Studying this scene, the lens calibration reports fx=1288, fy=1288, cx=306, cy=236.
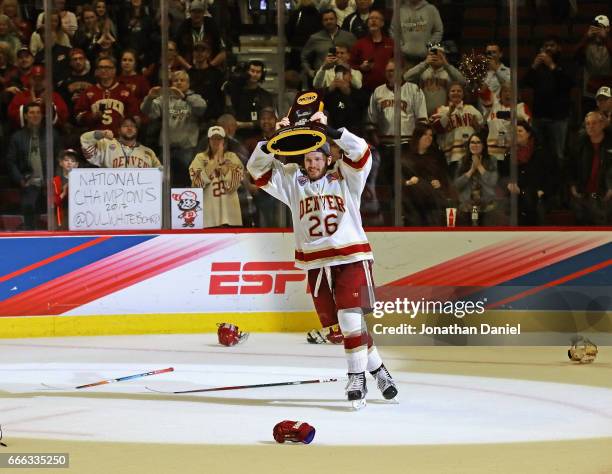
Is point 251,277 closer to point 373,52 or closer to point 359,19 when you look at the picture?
point 373,52

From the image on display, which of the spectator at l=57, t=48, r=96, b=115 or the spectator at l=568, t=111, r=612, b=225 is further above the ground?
the spectator at l=57, t=48, r=96, b=115

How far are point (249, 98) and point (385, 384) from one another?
521cm

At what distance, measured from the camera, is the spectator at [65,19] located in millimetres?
12023

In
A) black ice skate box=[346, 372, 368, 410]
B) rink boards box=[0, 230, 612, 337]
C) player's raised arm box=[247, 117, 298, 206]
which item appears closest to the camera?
black ice skate box=[346, 372, 368, 410]

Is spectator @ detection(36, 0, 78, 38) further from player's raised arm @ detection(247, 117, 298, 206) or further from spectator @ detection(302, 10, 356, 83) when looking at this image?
player's raised arm @ detection(247, 117, 298, 206)

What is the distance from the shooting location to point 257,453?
19.7 ft

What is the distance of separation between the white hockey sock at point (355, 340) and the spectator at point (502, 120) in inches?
187

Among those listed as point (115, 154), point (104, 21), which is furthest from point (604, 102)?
point (104, 21)

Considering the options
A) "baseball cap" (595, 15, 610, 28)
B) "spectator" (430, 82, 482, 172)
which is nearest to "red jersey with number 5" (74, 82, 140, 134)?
"spectator" (430, 82, 482, 172)

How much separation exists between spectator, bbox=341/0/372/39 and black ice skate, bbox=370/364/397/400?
211 inches

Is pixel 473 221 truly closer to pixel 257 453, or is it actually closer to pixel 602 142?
pixel 602 142

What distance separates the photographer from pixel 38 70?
12.0m

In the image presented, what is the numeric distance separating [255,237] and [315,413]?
460cm

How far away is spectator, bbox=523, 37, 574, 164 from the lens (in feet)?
39.1
